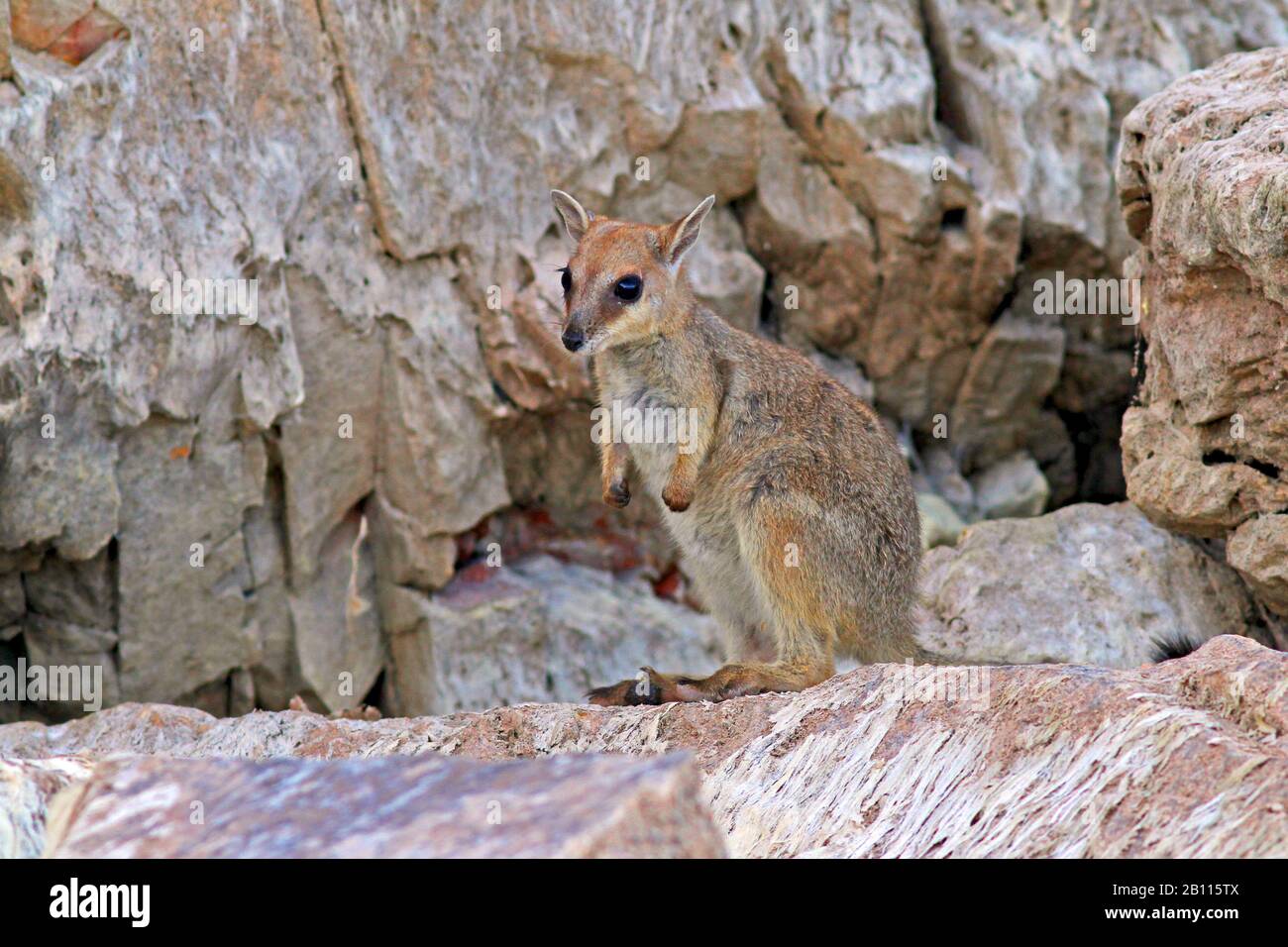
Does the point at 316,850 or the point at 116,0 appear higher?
the point at 116,0

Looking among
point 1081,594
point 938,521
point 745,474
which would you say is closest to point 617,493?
point 745,474

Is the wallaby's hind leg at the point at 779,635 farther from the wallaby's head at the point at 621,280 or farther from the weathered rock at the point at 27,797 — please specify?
the weathered rock at the point at 27,797

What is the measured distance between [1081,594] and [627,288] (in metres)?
3.94

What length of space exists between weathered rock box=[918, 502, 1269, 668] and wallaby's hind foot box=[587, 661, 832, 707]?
6.11ft

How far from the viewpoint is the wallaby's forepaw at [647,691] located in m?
7.95

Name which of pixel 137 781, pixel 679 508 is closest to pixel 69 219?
pixel 679 508

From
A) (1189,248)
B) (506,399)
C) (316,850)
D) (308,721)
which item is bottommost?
(308,721)

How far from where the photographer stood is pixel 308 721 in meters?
8.02

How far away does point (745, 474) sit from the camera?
27.2 ft

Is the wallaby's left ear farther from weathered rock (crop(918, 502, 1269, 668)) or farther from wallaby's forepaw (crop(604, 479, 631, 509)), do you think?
weathered rock (crop(918, 502, 1269, 668))

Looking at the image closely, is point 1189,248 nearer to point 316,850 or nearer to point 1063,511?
point 1063,511

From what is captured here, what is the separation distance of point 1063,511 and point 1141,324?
163cm

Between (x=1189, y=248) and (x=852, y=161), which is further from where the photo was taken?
(x=852, y=161)

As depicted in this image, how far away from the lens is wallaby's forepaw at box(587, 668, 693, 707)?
7.95 m
